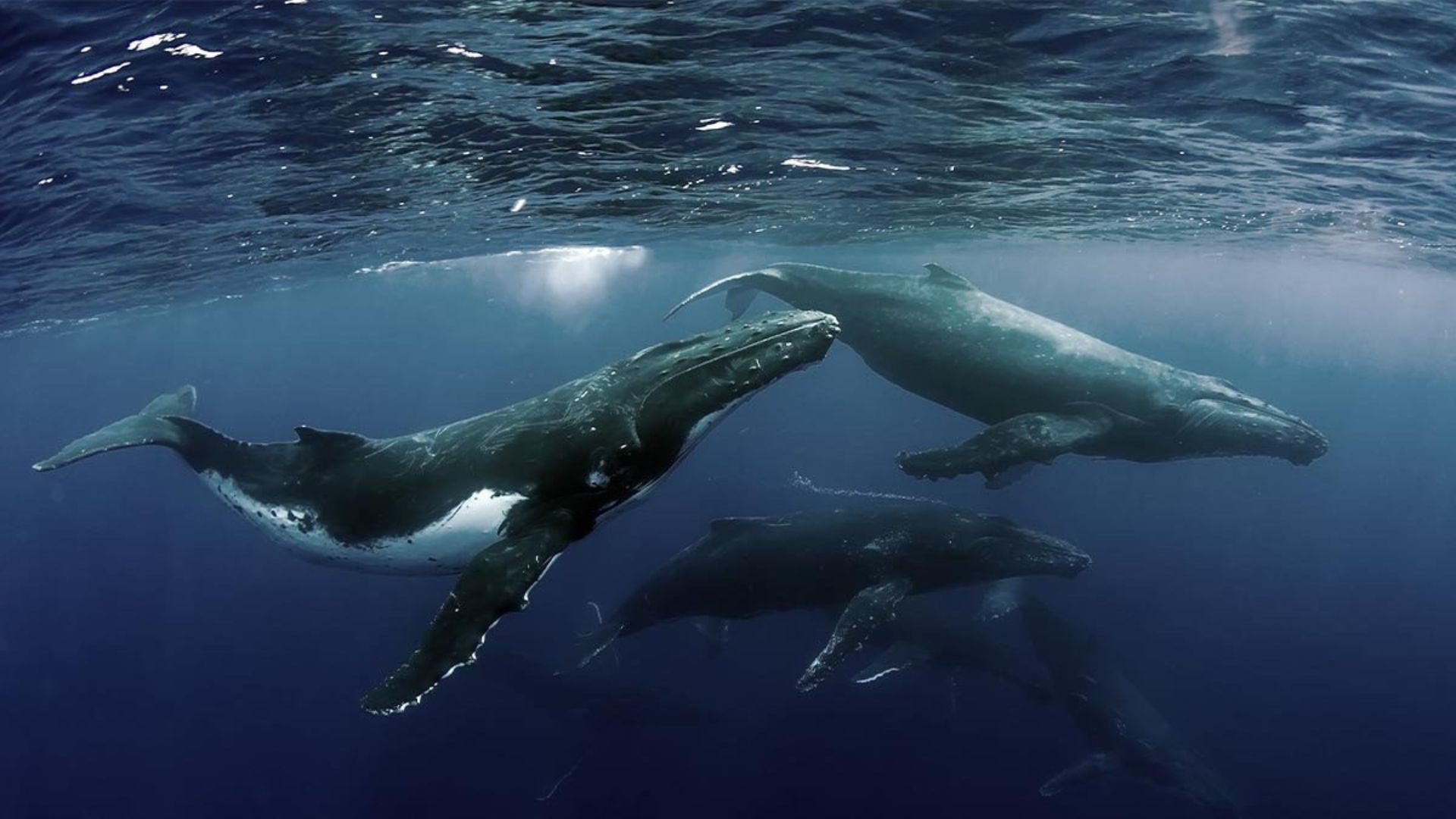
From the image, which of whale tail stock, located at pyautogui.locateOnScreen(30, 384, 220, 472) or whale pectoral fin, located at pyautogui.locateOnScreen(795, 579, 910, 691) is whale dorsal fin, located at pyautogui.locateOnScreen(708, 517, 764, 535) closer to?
whale pectoral fin, located at pyautogui.locateOnScreen(795, 579, 910, 691)

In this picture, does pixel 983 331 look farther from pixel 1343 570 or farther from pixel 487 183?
pixel 1343 570

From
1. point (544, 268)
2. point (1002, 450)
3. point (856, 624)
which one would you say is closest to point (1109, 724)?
point (856, 624)

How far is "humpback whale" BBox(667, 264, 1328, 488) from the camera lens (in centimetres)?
999

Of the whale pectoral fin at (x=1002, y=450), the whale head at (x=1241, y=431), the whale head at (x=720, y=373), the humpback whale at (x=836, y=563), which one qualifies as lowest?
the humpback whale at (x=836, y=563)

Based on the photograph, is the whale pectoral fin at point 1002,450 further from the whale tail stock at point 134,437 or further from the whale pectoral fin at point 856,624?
the whale tail stock at point 134,437

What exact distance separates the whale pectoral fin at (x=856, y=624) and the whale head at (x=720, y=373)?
4.19m

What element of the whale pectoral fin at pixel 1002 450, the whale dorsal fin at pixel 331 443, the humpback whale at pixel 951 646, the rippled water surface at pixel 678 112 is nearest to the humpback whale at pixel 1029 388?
the whale pectoral fin at pixel 1002 450

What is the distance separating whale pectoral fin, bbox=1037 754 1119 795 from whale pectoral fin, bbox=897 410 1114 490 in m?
7.23

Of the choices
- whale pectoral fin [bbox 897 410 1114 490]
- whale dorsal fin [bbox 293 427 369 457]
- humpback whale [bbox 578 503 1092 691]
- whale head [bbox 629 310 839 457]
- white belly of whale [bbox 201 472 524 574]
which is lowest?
humpback whale [bbox 578 503 1092 691]

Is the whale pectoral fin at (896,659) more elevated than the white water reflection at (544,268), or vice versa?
the whale pectoral fin at (896,659)

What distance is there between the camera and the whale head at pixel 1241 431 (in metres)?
10.8

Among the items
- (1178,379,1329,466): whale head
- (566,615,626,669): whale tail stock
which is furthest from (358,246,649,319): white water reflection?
(1178,379,1329,466): whale head

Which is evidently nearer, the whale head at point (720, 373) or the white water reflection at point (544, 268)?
the whale head at point (720, 373)

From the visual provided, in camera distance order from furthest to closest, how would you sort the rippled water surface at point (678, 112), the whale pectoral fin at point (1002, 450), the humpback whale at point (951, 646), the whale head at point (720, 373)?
the humpback whale at point (951, 646)
the whale pectoral fin at point (1002, 450)
the rippled water surface at point (678, 112)
the whale head at point (720, 373)
